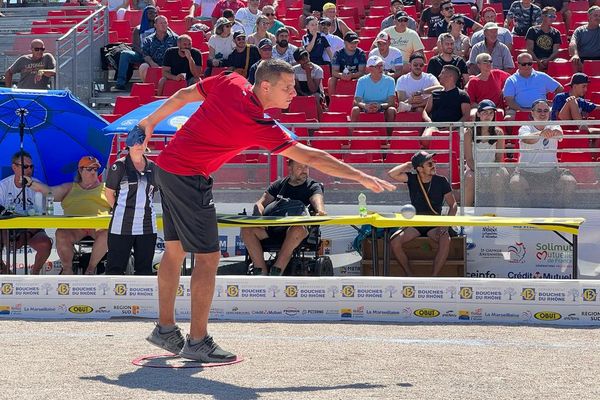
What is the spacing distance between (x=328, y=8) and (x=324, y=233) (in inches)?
262

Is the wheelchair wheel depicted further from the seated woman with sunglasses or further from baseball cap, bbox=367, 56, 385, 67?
baseball cap, bbox=367, 56, 385, 67

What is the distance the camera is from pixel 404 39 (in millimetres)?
16172

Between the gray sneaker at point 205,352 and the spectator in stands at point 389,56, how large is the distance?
9.21 m

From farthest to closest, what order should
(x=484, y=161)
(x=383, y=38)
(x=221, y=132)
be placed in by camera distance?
(x=383, y=38) → (x=484, y=161) → (x=221, y=132)

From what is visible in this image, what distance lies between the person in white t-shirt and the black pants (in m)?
6.76

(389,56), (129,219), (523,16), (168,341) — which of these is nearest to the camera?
(168,341)

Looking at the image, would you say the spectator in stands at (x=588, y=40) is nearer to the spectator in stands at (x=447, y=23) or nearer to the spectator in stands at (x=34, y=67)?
the spectator in stands at (x=447, y=23)

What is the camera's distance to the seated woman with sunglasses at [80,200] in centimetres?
1125

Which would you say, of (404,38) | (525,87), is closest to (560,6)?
(404,38)

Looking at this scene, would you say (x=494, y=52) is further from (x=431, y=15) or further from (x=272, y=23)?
(x=272, y=23)

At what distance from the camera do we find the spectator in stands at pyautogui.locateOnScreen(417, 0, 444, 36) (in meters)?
17.3

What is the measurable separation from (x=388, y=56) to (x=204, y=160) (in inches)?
366

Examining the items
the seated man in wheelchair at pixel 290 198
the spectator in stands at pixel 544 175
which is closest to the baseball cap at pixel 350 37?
the seated man in wheelchair at pixel 290 198

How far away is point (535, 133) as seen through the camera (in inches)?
457
